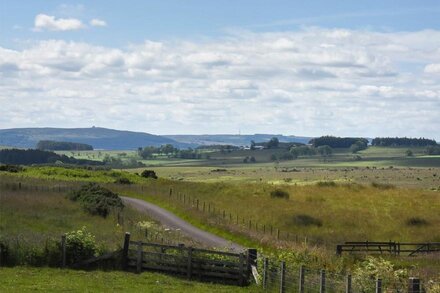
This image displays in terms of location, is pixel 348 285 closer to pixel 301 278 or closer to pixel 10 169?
pixel 301 278

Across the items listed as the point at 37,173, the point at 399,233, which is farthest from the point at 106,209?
the point at 37,173

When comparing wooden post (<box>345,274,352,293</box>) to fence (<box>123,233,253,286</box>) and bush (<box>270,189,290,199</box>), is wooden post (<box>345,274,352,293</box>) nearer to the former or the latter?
fence (<box>123,233,253,286</box>)

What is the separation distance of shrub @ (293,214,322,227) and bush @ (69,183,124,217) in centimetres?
1565

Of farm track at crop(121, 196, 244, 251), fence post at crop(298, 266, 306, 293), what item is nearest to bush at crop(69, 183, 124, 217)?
farm track at crop(121, 196, 244, 251)

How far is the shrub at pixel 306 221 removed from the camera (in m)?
→ 62.1

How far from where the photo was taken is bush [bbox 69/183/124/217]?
60.6 meters

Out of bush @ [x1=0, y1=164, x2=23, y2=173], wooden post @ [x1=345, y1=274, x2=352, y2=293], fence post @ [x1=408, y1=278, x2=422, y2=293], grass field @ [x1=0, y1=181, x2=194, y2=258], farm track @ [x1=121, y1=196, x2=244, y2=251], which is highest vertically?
fence post @ [x1=408, y1=278, x2=422, y2=293]

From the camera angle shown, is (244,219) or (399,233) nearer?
(399,233)

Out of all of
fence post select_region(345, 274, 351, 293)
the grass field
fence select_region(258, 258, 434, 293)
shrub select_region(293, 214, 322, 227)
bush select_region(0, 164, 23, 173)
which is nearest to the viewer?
fence select_region(258, 258, 434, 293)

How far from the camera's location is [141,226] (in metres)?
49.6

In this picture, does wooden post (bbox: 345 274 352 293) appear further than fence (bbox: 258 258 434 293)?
Yes

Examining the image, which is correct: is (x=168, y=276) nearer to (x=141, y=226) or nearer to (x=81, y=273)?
(x=81, y=273)

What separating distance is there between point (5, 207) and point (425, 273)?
3451cm

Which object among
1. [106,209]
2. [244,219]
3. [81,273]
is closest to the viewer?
[81,273]
